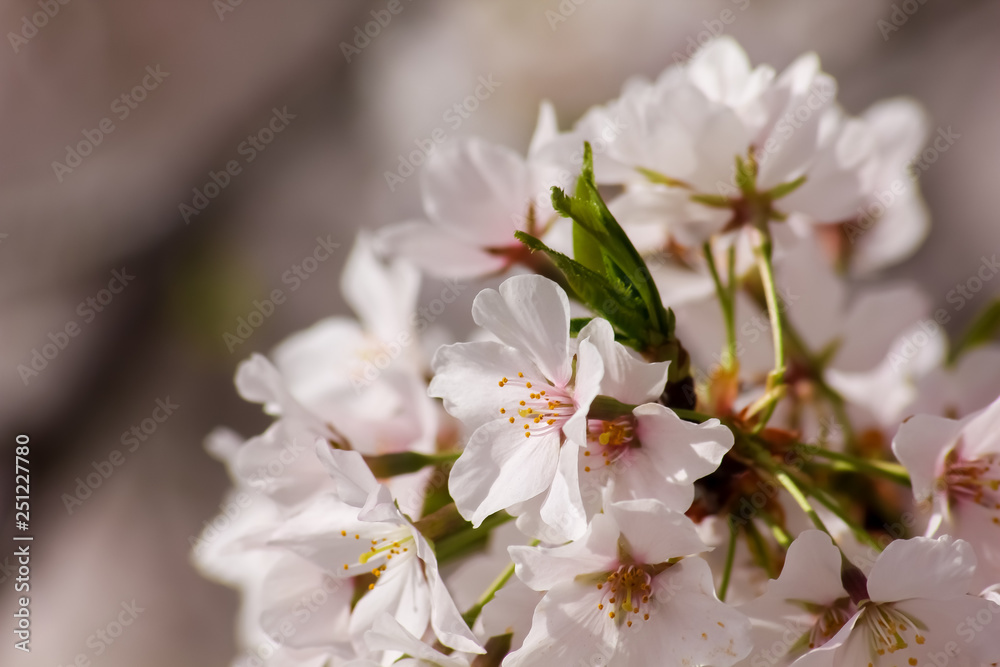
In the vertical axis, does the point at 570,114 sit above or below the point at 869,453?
above

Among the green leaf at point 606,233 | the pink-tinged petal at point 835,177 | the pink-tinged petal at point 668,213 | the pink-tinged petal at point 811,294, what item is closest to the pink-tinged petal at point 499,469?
the green leaf at point 606,233

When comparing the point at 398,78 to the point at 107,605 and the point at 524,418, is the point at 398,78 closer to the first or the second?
the point at 107,605

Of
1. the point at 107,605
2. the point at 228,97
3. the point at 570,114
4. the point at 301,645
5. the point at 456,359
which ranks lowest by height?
the point at 107,605

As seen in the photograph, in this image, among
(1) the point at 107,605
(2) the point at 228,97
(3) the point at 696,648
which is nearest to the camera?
(3) the point at 696,648

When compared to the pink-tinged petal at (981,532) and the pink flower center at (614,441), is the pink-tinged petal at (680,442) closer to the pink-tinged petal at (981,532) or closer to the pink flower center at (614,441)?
the pink flower center at (614,441)

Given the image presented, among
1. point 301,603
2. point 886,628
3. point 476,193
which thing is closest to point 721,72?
point 476,193

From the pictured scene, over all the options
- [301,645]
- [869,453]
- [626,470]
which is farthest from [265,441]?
[869,453]

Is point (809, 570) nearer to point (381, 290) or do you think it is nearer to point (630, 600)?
point (630, 600)

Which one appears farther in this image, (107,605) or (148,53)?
(148,53)
